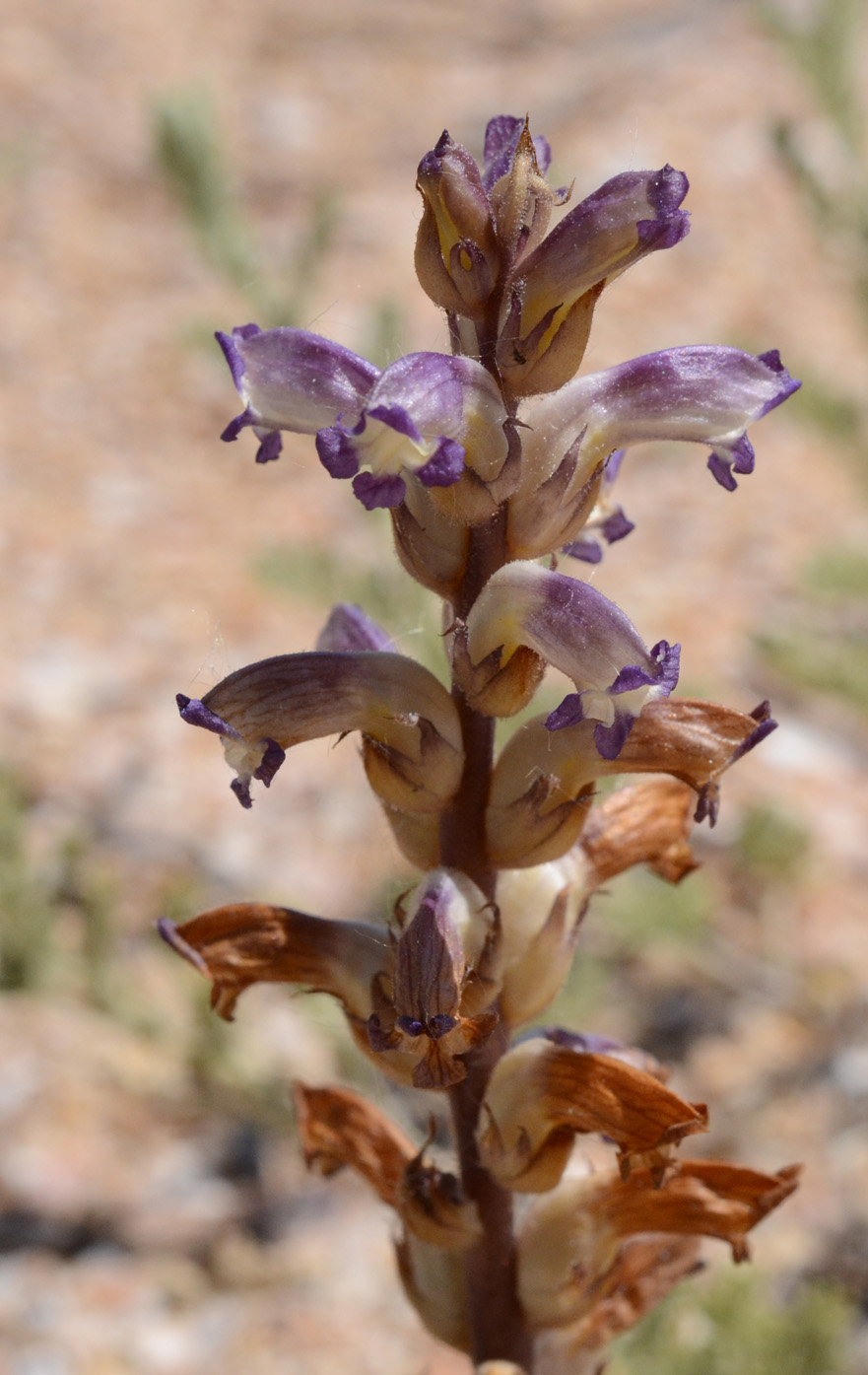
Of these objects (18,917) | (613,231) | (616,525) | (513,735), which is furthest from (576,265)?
(18,917)

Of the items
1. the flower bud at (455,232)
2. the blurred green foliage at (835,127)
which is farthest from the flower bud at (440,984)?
the blurred green foliage at (835,127)

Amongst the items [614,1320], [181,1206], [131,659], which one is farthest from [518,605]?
[131,659]

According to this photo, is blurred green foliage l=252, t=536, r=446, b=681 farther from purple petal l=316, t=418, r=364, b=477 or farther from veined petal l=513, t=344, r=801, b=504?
purple petal l=316, t=418, r=364, b=477

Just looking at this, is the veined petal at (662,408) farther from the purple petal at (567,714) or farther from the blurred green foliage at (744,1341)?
the blurred green foliage at (744,1341)

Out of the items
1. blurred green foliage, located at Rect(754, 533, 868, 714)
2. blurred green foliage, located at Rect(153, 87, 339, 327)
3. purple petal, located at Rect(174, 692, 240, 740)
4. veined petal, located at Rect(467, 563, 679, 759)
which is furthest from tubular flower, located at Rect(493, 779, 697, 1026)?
blurred green foliage, located at Rect(153, 87, 339, 327)

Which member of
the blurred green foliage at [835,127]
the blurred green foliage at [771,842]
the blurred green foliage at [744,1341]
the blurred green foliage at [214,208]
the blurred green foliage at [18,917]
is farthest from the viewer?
the blurred green foliage at [214,208]

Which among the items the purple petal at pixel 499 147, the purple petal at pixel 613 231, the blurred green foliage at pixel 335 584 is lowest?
the purple petal at pixel 613 231
